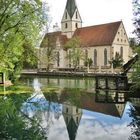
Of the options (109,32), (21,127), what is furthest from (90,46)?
(21,127)

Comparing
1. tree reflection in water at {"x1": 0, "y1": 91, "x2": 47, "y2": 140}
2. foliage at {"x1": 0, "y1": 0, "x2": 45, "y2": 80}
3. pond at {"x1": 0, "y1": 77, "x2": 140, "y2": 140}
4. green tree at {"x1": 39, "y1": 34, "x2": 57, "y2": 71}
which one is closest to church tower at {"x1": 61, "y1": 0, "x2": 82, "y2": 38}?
green tree at {"x1": 39, "y1": 34, "x2": 57, "y2": 71}

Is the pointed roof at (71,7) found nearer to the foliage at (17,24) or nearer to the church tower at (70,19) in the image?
the church tower at (70,19)

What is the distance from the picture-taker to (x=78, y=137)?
37.4 ft

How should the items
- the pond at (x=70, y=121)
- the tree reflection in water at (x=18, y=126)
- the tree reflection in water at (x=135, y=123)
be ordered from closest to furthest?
the tree reflection in water at (x=18, y=126) → the tree reflection in water at (x=135, y=123) → the pond at (x=70, y=121)

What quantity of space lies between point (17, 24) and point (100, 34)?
62.3 metres

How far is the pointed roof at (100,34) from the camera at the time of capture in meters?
85.1

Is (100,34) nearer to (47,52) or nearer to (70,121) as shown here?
(47,52)

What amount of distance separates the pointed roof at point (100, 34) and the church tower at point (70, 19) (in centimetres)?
743

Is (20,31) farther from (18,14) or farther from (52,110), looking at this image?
(52,110)

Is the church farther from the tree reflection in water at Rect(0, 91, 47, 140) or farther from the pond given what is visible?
the tree reflection in water at Rect(0, 91, 47, 140)

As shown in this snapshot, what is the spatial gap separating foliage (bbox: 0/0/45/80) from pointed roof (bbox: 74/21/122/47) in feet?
187

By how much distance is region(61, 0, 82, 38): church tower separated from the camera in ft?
328

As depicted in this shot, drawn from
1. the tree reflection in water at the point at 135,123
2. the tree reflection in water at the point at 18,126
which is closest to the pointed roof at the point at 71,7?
the tree reflection in water at the point at 135,123

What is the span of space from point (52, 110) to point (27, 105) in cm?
238
